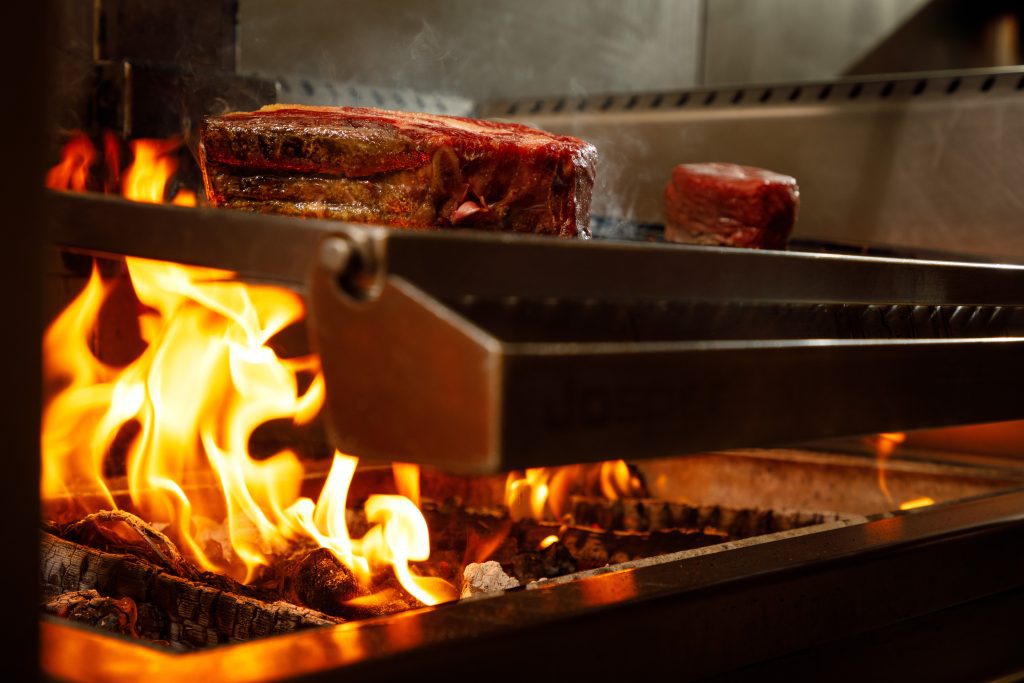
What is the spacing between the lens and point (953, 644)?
5.34 ft

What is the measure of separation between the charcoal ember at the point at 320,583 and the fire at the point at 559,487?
535 mm

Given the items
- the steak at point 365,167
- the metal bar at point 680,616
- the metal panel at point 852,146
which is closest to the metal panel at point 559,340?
the metal bar at point 680,616

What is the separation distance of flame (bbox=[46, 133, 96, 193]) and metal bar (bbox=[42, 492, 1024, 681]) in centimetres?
117

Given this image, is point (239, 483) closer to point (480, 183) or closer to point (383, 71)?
point (480, 183)

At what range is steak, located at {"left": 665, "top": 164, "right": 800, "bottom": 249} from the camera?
2.22 meters

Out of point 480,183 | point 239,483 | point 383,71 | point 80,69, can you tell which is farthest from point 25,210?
point 383,71

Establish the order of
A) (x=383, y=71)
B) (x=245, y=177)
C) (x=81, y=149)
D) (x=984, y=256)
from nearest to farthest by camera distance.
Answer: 1. (x=245, y=177)
2. (x=81, y=149)
3. (x=984, y=256)
4. (x=383, y=71)

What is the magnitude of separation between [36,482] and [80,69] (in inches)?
55.6

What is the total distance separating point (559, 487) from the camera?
2342 millimetres

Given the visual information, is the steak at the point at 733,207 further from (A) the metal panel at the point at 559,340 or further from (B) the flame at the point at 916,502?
(A) the metal panel at the point at 559,340

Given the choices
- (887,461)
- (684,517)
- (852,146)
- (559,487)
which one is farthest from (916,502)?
(852,146)

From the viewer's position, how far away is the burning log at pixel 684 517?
2.20m

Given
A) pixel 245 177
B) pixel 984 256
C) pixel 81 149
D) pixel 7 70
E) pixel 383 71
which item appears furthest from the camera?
pixel 383 71

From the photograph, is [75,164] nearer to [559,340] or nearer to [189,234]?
[189,234]
